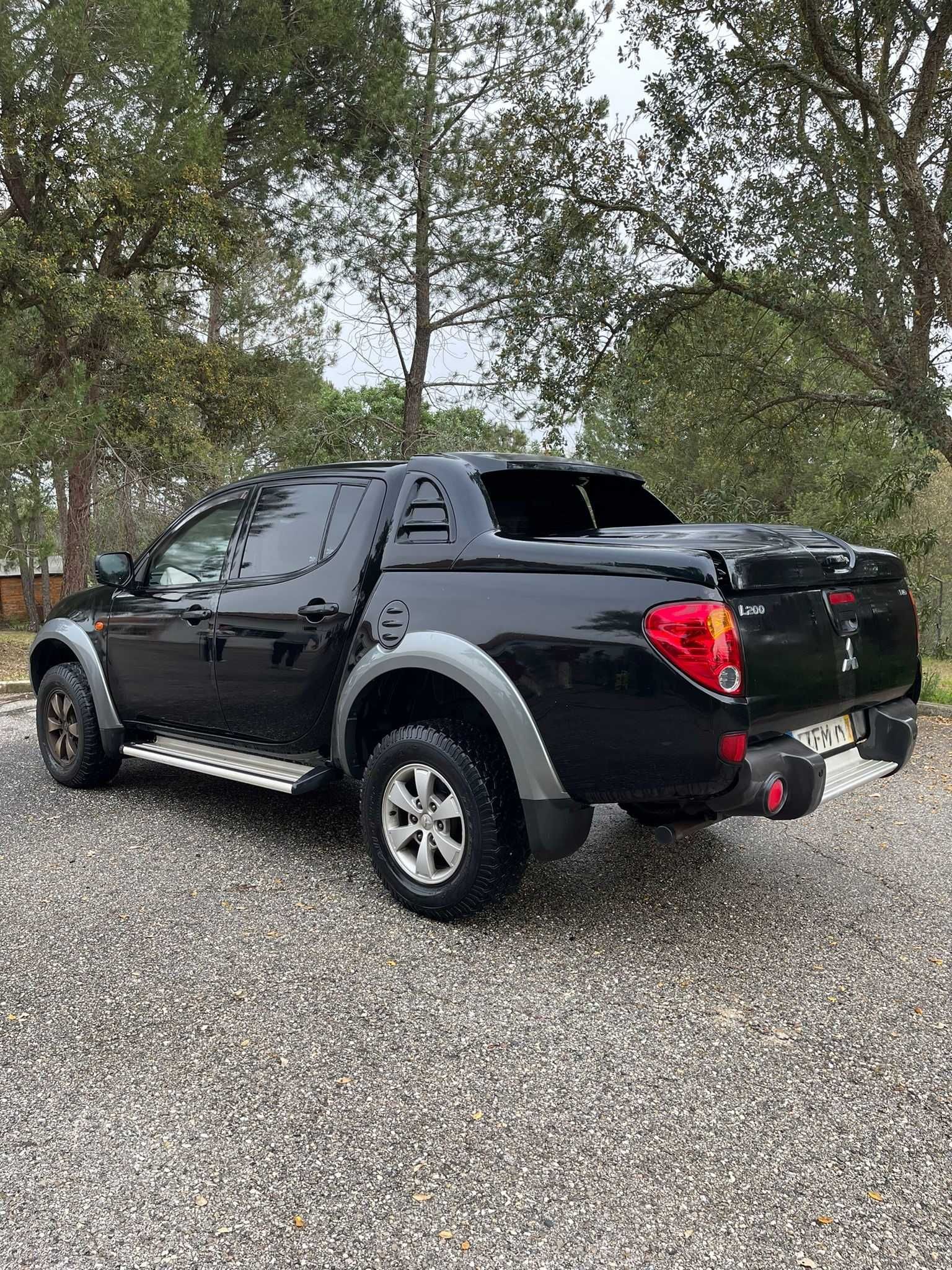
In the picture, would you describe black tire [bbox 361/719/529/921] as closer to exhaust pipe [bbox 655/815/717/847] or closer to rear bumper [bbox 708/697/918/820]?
exhaust pipe [bbox 655/815/717/847]

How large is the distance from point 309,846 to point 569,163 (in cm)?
848

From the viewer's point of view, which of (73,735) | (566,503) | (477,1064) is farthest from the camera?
(73,735)

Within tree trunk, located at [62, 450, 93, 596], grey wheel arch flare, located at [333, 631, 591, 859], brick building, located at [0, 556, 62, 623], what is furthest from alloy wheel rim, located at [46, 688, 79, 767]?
brick building, located at [0, 556, 62, 623]

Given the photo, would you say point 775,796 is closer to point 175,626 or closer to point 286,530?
point 286,530

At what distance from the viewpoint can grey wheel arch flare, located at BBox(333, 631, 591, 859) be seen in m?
3.55

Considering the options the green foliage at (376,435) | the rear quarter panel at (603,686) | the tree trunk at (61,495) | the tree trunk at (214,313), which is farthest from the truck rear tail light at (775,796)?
the tree trunk at (214,313)

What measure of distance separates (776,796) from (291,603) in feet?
7.74

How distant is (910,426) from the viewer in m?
8.99

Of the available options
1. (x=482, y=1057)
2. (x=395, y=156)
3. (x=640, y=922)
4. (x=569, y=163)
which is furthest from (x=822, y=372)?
(x=482, y=1057)

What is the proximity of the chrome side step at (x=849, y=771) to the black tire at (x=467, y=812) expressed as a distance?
3.86 ft

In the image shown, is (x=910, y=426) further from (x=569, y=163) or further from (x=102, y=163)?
(x=102, y=163)

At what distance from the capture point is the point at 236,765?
4707 millimetres

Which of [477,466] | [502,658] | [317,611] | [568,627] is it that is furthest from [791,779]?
[317,611]

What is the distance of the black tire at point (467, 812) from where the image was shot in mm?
3670
